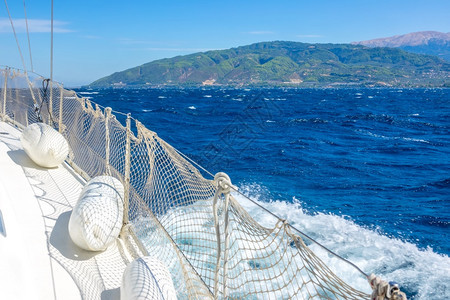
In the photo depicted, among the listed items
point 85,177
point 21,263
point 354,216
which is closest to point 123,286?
point 21,263

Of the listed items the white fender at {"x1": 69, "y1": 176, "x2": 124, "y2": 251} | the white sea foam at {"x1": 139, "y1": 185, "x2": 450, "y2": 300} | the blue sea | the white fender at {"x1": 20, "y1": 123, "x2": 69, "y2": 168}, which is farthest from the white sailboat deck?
the blue sea

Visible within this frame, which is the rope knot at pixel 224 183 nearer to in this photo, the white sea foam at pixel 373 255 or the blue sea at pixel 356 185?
the white sea foam at pixel 373 255

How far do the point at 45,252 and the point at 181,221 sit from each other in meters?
2.03

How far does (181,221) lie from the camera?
16.0ft

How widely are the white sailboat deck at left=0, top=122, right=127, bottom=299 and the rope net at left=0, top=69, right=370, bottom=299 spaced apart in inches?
17.4

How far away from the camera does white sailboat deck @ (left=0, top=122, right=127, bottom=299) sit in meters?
2.58

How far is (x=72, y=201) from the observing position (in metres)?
4.25

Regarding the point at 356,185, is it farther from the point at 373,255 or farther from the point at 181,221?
the point at 181,221

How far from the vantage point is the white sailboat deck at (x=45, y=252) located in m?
2.58

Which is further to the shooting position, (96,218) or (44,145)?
(44,145)

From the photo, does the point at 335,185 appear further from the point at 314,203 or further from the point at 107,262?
the point at 107,262

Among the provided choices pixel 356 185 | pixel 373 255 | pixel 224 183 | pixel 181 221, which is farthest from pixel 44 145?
pixel 356 185

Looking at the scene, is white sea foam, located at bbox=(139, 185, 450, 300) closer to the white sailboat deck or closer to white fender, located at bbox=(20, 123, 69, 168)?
the white sailboat deck

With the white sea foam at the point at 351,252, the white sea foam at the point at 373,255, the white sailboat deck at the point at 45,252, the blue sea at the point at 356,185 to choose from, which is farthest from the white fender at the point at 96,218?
the blue sea at the point at 356,185
